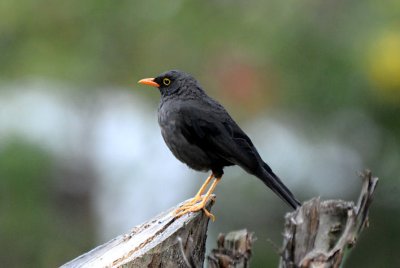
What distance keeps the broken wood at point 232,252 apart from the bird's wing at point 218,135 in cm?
102

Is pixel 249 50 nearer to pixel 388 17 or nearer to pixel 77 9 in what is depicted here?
pixel 388 17

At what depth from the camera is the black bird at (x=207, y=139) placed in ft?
16.1

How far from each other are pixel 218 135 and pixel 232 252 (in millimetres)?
1223

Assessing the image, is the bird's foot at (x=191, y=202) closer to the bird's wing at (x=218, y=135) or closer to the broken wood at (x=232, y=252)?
the bird's wing at (x=218, y=135)

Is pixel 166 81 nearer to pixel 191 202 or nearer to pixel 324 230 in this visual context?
pixel 191 202

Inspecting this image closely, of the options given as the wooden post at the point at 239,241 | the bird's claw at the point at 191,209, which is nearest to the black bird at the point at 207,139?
the bird's claw at the point at 191,209

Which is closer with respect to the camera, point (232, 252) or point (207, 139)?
point (232, 252)

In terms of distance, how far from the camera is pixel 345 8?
8188 millimetres

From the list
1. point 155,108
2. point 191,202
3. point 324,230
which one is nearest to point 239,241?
point 324,230

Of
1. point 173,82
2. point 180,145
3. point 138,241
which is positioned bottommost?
point 138,241

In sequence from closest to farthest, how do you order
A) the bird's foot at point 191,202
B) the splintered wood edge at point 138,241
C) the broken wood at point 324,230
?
1. the broken wood at point 324,230
2. the splintered wood edge at point 138,241
3. the bird's foot at point 191,202

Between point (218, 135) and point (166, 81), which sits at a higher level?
point (166, 81)

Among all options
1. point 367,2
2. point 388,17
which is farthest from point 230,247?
point 367,2

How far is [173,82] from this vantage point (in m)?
5.53
